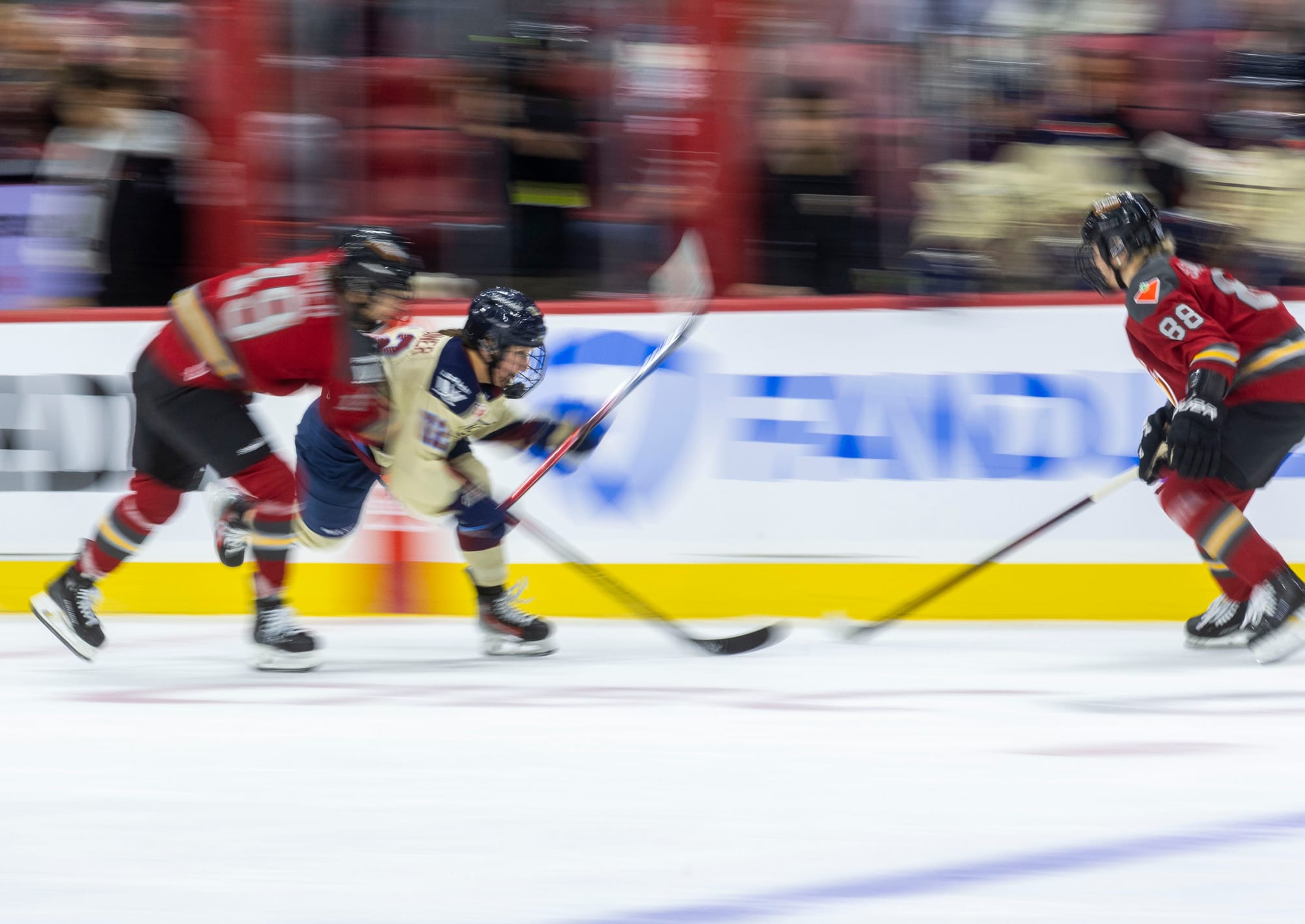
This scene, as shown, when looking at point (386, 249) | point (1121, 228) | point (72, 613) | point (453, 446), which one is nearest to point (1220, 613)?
point (1121, 228)

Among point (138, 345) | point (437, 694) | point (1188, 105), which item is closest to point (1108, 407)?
point (1188, 105)

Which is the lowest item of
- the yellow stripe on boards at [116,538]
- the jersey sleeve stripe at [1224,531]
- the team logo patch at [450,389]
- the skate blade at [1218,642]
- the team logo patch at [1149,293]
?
the skate blade at [1218,642]

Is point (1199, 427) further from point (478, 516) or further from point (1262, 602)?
point (478, 516)

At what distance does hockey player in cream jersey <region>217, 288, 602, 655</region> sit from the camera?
3.63 m

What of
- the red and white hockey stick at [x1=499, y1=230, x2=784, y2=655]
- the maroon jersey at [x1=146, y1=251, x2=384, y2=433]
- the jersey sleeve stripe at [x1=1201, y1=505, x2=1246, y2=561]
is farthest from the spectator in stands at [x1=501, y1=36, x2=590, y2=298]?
the jersey sleeve stripe at [x1=1201, y1=505, x2=1246, y2=561]

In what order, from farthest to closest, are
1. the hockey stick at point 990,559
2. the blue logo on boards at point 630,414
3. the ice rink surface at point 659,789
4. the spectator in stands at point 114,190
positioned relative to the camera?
the spectator in stands at point 114,190 < the blue logo on boards at point 630,414 < the hockey stick at point 990,559 < the ice rink surface at point 659,789

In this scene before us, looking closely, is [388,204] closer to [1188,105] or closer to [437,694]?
[437,694]

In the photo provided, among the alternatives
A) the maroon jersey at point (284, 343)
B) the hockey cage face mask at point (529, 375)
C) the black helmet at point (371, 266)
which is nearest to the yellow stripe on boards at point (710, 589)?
the hockey cage face mask at point (529, 375)

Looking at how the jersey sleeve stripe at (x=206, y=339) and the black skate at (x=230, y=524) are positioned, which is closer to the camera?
the jersey sleeve stripe at (x=206, y=339)

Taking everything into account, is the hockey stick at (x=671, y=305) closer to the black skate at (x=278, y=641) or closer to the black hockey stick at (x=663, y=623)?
the black hockey stick at (x=663, y=623)

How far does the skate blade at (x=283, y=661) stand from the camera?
146 inches

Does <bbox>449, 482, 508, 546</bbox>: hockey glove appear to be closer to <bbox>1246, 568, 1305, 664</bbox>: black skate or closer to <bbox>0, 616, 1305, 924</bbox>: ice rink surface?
<bbox>0, 616, 1305, 924</bbox>: ice rink surface

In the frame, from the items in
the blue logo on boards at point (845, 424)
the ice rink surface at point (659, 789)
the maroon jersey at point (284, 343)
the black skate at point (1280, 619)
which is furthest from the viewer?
the blue logo on boards at point (845, 424)

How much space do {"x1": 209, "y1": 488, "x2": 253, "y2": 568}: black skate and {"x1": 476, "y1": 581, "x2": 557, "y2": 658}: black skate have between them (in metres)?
0.62
